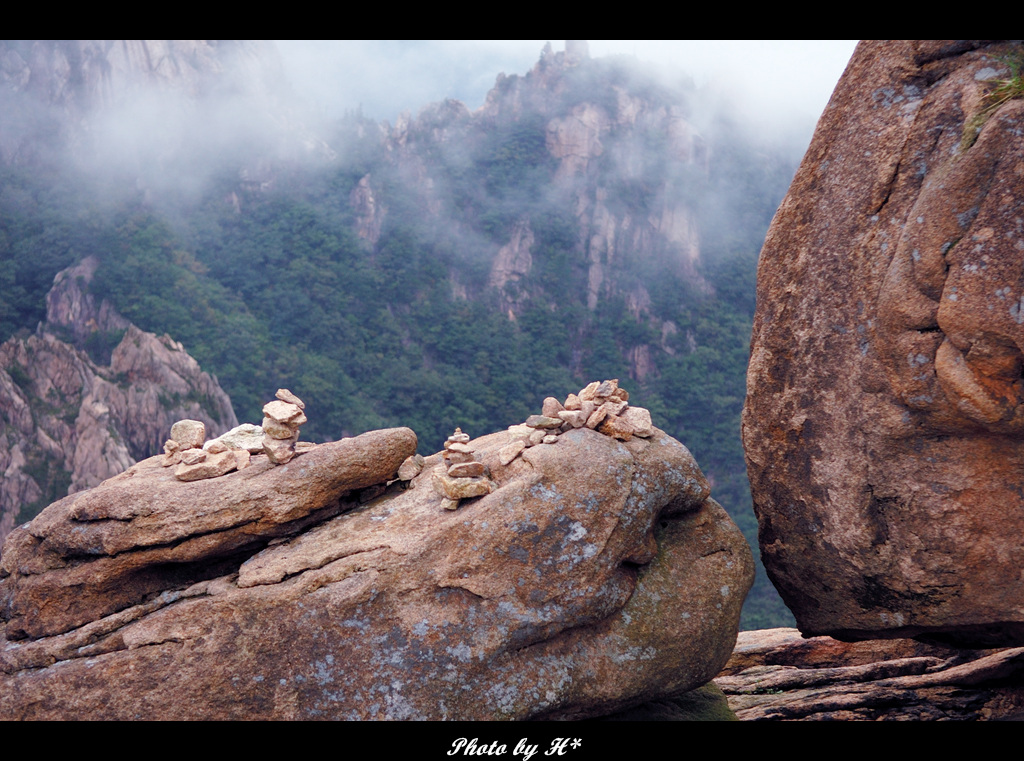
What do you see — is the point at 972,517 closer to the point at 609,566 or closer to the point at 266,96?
the point at 609,566

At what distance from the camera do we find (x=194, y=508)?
330 inches

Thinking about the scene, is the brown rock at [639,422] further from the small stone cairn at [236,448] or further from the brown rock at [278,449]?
the brown rock at [278,449]

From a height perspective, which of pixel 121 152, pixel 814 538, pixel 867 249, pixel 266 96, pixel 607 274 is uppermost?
pixel 266 96

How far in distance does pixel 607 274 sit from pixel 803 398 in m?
85.9

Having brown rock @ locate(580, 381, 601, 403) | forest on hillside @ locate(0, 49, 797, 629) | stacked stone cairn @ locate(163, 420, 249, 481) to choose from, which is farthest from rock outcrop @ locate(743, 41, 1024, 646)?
forest on hillside @ locate(0, 49, 797, 629)

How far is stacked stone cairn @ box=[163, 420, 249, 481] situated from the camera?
29.5 ft

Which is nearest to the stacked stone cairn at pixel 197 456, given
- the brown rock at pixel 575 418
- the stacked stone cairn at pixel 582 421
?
the stacked stone cairn at pixel 582 421

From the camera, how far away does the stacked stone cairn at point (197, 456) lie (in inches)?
354

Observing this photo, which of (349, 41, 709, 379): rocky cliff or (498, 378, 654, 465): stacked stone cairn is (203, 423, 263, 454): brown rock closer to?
(498, 378, 654, 465): stacked stone cairn

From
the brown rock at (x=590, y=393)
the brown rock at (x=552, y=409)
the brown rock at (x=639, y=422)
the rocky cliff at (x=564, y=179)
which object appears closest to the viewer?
the brown rock at (x=639, y=422)

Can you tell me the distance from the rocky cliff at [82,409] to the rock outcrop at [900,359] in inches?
1527

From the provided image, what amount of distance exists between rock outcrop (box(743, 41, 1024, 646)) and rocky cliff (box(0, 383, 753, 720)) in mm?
1477

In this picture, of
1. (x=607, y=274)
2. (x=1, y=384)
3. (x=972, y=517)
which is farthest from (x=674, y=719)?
(x=607, y=274)

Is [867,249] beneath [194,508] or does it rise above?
above
